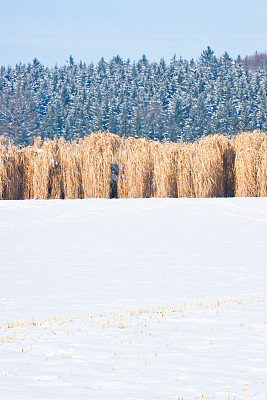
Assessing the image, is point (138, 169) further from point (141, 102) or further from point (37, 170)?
point (141, 102)

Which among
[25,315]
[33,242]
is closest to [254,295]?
[25,315]

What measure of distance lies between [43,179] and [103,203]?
2.99 meters

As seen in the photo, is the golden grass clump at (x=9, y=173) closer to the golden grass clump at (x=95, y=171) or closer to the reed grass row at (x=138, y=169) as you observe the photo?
the reed grass row at (x=138, y=169)

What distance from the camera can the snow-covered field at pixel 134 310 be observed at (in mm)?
4285

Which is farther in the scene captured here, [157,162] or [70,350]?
[157,162]

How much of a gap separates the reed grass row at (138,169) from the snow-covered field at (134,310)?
463 centimetres

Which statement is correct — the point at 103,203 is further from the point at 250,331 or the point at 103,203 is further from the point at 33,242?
the point at 250,331

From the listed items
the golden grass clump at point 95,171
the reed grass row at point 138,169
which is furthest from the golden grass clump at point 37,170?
the golden grass clump at point 95,171

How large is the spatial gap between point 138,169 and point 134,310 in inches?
→ 507

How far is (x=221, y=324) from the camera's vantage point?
19.6ft

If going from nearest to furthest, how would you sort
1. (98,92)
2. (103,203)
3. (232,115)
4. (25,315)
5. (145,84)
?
1. (25,315)
2. (103,203)
3. (232,115)
4. (98,92)
5. (145,84)

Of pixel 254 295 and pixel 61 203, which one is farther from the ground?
pixel 61 203

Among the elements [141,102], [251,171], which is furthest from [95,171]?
[141,102]

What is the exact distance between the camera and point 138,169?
63.1 ft
